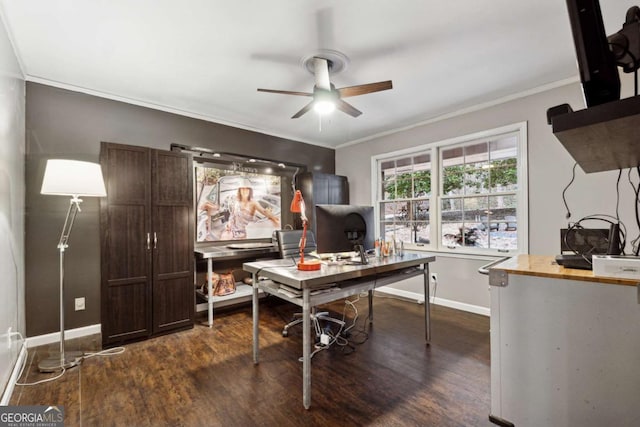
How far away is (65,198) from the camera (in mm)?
2797

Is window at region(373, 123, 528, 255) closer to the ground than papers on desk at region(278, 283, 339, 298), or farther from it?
farther from it

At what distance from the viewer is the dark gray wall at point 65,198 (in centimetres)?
267

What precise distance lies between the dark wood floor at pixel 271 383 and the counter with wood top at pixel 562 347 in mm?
391

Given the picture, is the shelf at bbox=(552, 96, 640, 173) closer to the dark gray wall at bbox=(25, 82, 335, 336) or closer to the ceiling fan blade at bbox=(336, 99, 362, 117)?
the ceiling fan blade at bbox=(336, 99, 362, 117)

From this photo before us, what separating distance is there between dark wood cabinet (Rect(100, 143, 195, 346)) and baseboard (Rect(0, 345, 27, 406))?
0.54 meters

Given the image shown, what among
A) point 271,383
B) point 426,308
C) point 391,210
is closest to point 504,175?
point 391,210

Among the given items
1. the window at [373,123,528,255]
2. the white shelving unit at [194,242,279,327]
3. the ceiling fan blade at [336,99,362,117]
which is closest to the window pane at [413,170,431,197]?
the window at [373,123,528,255]

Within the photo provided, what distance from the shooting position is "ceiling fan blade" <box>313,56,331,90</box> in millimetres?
2325

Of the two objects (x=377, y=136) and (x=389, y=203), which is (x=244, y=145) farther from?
(x=389, y=203)

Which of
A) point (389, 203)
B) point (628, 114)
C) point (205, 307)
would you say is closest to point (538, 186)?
point (389, 203)

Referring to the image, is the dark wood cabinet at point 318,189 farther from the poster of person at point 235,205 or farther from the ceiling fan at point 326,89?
the ceiling fan at point 326,89

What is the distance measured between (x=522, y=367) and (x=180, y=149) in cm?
377

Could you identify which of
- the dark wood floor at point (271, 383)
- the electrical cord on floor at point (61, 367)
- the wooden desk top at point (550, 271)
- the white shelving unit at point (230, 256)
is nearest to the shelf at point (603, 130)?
the wooden desk top at point (550, 271)

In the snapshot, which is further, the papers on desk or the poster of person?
the poster of person
